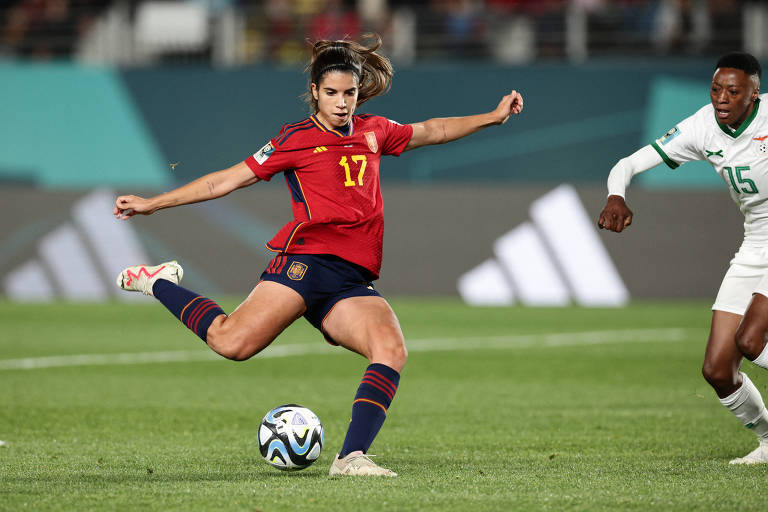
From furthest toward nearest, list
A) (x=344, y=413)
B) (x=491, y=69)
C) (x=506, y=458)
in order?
(x=491, y=69) → (x=344, y=413) → (x=506, y=458)

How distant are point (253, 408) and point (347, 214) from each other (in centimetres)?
317

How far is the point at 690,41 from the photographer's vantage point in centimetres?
1908

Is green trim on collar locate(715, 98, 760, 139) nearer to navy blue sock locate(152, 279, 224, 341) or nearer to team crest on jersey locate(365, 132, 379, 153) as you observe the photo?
team crest on jersey locate(365, 132, 379, 153)

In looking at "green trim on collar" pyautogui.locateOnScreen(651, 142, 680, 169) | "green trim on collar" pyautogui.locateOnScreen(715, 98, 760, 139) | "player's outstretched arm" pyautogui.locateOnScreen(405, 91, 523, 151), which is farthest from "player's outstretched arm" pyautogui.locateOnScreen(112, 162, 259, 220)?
"green trim on collar" pyautogui.locateOnScreen(715, 98, 760, 139)

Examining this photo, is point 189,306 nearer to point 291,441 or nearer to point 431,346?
point 291,441

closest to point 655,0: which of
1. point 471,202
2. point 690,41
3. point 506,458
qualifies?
point 690,41

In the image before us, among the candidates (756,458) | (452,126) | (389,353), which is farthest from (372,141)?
(756,458)

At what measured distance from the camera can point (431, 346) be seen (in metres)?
13.5

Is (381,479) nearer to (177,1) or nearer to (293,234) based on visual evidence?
(293,234)

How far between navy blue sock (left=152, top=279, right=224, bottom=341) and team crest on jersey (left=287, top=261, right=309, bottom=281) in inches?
17.5

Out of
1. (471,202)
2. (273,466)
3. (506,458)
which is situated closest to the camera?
(273,466)

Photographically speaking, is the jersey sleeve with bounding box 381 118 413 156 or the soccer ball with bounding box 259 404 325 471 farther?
the jersey sleeve with bounding box 381 118 413 156

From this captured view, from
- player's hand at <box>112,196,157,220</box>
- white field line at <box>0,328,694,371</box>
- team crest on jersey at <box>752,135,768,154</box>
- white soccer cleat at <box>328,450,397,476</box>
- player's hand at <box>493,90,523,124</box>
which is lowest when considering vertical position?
white field line at <box>0,328,694,371</box>

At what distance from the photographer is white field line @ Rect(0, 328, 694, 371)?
39.2 feet
